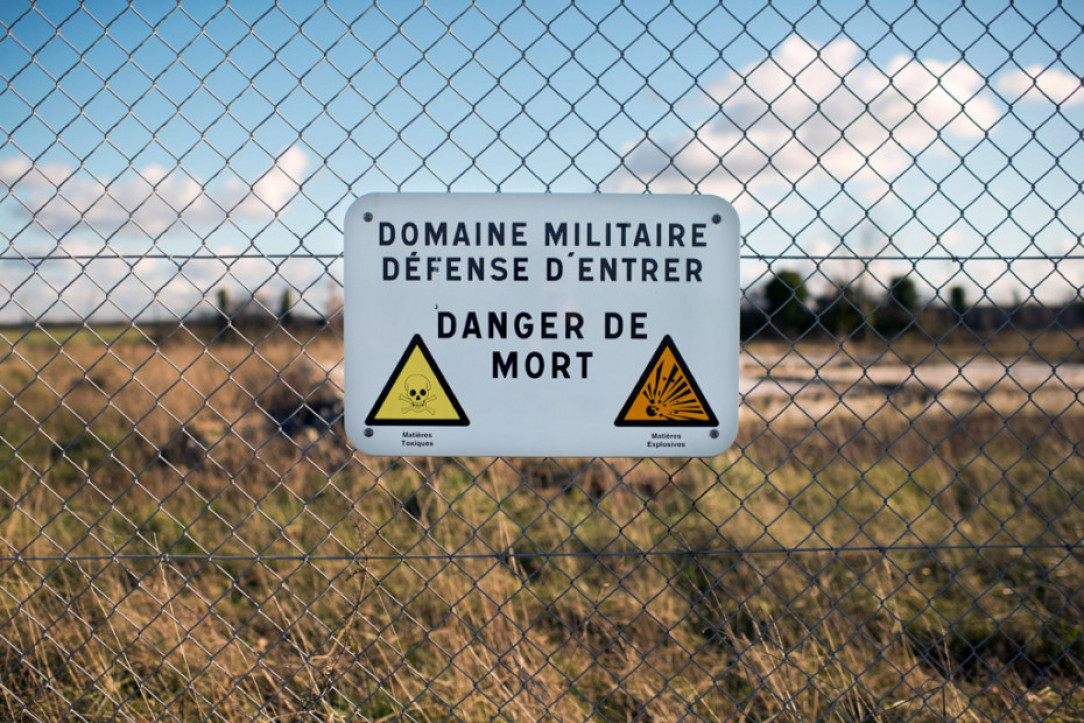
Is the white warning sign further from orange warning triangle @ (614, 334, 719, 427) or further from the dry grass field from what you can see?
the dry grass field

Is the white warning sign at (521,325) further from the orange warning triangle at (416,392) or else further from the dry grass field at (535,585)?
the dry grass field at (535,585)

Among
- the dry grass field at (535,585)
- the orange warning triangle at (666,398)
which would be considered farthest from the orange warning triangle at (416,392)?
the orange warning triangle at (666,398)

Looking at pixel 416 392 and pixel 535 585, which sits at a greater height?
pixel 416 392

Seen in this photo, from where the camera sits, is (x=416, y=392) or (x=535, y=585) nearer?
(x=416, y=392)

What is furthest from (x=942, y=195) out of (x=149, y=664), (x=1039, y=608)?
(x=149, y=664)

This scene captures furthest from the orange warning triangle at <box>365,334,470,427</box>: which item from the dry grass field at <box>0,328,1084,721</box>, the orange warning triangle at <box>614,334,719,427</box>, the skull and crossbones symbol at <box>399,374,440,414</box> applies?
the orange warning triangle at <box>614,334,719,427</box>

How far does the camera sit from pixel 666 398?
5.78 feet

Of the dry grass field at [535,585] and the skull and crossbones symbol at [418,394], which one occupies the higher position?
the skull and crossbones symbol at [418,394]

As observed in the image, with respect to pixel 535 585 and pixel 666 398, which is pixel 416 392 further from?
pixel 535 585

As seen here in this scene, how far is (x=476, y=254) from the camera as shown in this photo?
5.75ft

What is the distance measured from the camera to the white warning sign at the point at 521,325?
5.73ft

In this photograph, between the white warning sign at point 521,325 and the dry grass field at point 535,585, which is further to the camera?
the dry grass field at point 535,585

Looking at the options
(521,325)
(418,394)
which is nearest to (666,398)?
(521,325)

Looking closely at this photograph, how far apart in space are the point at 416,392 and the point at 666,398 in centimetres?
66
